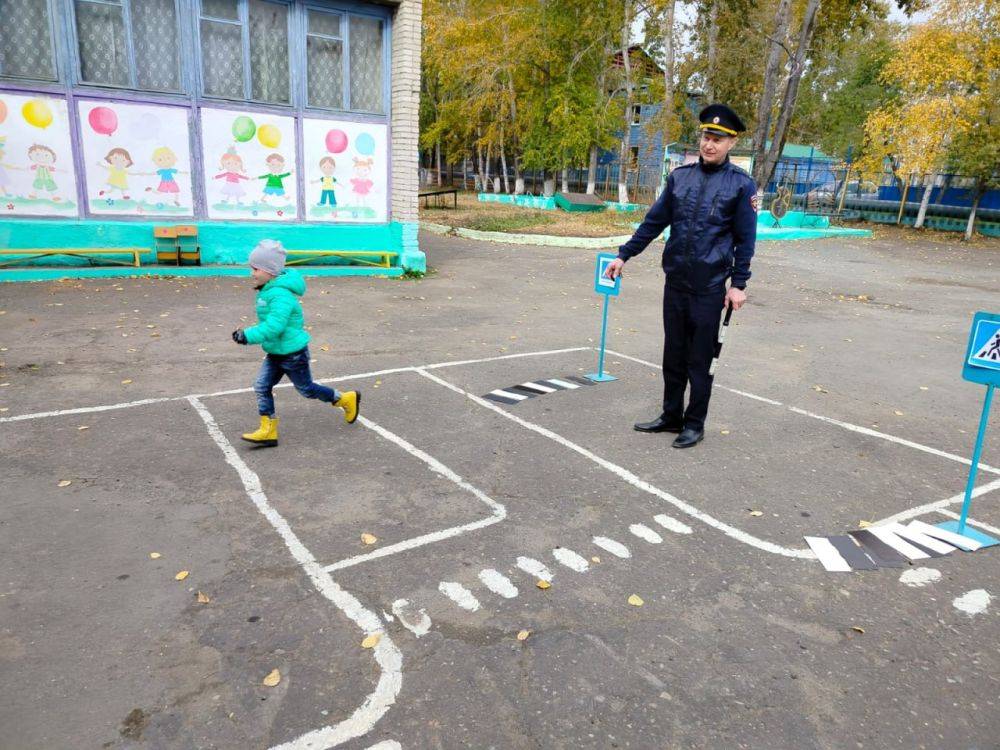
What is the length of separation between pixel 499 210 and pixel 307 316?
23.1 metres

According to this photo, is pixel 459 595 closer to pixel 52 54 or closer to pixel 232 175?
pixel 232 175

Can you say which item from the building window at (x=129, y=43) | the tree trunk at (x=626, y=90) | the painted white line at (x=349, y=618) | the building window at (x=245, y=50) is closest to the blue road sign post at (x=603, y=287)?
the painted white line at (x=349, y=618)

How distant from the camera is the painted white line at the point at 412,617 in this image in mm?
3318

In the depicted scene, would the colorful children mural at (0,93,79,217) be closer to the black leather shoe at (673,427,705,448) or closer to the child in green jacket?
the child in green jacket

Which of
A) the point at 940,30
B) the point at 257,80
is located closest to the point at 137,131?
the point at 257,80

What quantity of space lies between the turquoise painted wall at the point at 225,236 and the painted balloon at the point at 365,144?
139 cm

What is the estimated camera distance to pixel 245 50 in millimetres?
12344

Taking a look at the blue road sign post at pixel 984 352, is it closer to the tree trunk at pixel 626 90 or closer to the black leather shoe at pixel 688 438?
the black leather shoe at pixel 688 438

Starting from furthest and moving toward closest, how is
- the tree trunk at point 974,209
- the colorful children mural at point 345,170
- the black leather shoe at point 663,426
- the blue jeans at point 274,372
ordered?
the tree trunk at point 974,209 < the colorful children mural at point 345,170 < the black leather shoe at point 663,426 < the blue jeans at point 274,372

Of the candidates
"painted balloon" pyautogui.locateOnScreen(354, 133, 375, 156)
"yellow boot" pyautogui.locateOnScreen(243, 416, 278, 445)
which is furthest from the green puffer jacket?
"painted balloon" pyautogui.locateOnScreen(354, 133, 375, 156)

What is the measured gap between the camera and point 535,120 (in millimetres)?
35812

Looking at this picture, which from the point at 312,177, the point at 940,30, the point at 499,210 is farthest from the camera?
the point at 499,210

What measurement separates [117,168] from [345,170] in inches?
154

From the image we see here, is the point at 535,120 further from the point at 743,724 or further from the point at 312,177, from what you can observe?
the point at 743,724
